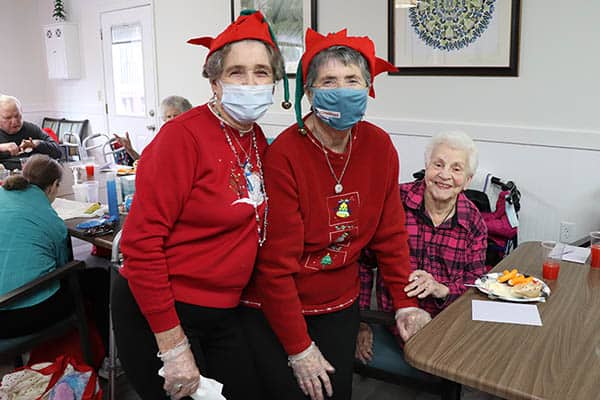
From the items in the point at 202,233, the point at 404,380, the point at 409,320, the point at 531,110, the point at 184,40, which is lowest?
the point at 404,380

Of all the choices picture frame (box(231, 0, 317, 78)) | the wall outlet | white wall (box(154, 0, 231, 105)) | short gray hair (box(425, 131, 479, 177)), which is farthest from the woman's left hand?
white wall (box(154, 0, 231, 105))

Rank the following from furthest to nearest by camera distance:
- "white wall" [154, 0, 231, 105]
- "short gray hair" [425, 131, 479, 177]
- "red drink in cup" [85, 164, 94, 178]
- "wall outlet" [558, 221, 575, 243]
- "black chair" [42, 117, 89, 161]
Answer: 1. "black chair" [42, 117, 89, 161]
2. "white wall" [154, 0, 231, 105]
3. "red drink in cup" [85, 164, 94, 178]
4. "wall outlet" [558, 221, 575, 243]
5. "short gray hair" [425, 131, 479, 177]

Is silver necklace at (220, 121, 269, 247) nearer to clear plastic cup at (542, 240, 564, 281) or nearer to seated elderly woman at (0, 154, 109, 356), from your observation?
clear plastic cup at (542, 240, 564, 281)

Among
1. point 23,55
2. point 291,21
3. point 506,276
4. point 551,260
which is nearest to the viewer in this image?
point 506,276

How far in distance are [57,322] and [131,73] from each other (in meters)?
4.35

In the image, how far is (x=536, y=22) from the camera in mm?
3115

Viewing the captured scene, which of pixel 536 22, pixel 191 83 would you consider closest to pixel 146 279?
pixel 536 22

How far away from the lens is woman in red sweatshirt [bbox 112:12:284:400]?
123cm

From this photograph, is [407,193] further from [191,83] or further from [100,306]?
[191,83]

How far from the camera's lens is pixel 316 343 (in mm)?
1513

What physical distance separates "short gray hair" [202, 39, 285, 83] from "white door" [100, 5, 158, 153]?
184 inches

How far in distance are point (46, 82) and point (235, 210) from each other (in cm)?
722

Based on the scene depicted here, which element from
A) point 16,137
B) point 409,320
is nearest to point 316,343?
point 409,320

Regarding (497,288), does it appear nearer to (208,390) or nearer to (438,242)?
(438,242)
